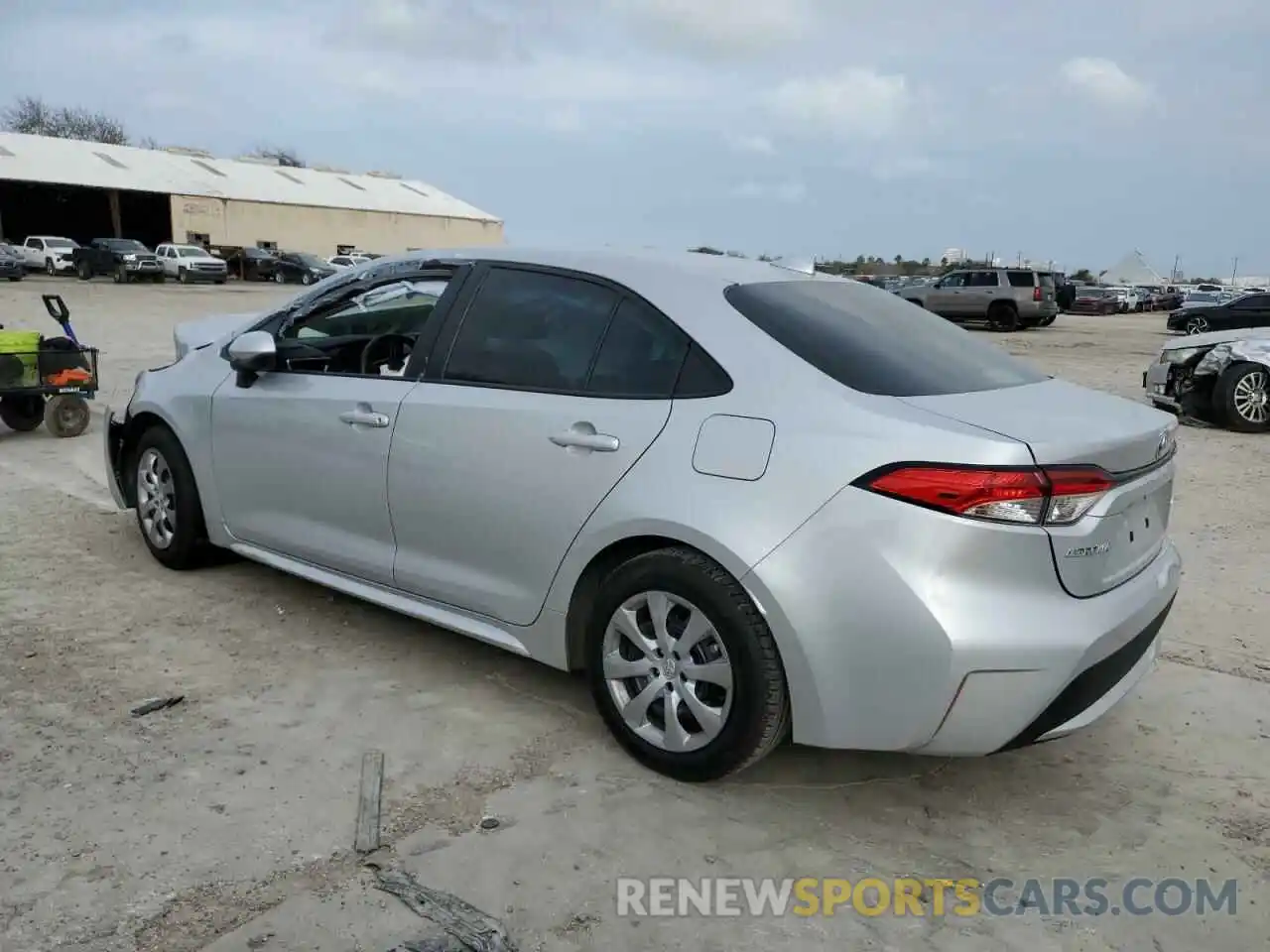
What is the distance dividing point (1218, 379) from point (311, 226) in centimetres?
4819

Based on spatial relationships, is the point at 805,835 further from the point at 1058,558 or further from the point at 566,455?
the point at 566,455

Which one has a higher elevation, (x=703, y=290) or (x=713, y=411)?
(x=703, y=290)

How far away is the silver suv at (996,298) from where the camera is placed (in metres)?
28.6

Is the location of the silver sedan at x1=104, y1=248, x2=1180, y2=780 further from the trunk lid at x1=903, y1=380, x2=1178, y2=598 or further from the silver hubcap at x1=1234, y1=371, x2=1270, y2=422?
the silver hubcap at x1=1234, y1=371, x2=1270, y2=422

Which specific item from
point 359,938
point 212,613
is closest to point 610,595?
point 359,938

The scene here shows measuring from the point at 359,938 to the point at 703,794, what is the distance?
1.13m

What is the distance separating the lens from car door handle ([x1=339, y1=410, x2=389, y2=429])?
3.90 metres

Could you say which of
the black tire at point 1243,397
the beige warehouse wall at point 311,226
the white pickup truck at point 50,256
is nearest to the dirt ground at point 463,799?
the black tire at point 1243,397

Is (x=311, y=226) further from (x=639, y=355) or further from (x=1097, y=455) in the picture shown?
(x=1097, y=455)

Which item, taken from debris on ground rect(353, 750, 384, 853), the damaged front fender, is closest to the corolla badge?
debris on ground rect(353, 750, 384, 853)

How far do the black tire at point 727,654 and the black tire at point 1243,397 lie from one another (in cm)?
985

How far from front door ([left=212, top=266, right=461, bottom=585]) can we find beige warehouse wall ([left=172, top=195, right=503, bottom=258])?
41683 mm

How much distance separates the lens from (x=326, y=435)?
13.5 feet

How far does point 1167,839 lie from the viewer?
121 inches
